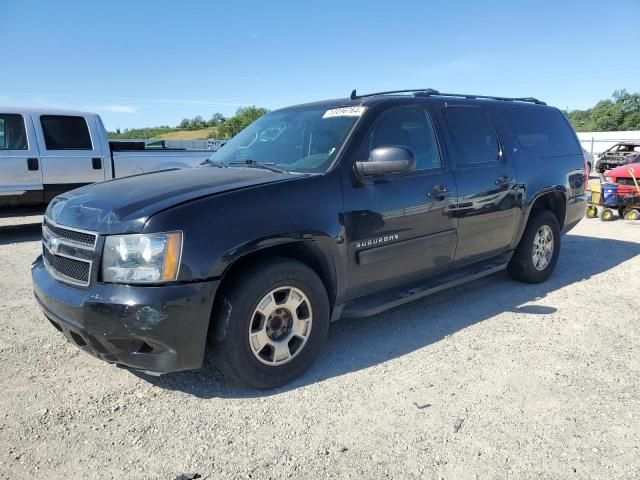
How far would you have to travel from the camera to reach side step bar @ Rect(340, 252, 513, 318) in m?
3.63

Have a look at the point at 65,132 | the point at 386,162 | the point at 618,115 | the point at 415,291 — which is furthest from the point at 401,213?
the point at 618,115

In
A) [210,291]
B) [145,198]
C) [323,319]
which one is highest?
[145,198]

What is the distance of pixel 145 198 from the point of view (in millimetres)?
2969

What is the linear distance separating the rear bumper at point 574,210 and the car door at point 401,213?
7.57ft

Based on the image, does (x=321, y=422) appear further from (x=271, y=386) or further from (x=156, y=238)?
(x=156, y=238)

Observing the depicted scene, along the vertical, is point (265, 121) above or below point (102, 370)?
above

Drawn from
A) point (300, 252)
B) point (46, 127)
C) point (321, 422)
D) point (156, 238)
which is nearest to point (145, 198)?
point (156, 238)

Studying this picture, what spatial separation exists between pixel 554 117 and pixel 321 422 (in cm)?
476

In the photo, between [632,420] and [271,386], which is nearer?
[632,420]

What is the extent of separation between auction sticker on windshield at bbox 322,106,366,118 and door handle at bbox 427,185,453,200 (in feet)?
2.79

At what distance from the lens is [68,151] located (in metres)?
8.69

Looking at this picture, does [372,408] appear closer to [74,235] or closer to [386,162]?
[386,162]

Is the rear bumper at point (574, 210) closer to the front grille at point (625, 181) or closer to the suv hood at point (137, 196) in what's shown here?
the suv hood at point (137, 196)

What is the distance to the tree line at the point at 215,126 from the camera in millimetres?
52231
